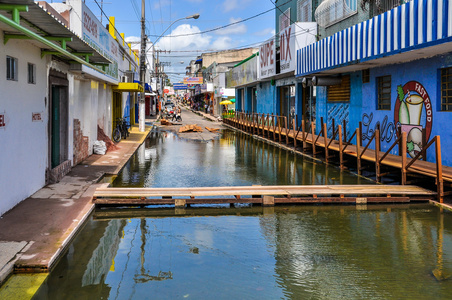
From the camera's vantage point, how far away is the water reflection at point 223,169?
13.1 metres

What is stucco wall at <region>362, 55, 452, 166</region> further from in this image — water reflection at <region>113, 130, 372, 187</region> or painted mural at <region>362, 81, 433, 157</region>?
water reflection at <region>113, 130, 372, 187</region>

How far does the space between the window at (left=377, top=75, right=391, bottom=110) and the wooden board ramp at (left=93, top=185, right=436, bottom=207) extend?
594cm

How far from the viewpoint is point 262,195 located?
10289 millimetres

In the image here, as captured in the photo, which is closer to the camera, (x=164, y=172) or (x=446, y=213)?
(x=446, y=213)

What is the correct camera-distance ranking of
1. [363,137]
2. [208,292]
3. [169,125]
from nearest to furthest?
[208,292]
[363,137]
[169,125]

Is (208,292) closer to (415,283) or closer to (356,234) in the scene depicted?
(415,283)

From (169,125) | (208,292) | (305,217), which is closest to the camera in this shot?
(208,292)

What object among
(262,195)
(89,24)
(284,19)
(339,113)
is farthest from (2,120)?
(284,19)

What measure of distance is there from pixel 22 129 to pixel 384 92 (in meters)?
11.7

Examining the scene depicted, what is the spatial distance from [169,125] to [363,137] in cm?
2681

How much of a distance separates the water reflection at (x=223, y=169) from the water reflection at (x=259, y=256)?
3.35 metres

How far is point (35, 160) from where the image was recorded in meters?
10.4

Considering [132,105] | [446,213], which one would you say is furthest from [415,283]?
[132,105]

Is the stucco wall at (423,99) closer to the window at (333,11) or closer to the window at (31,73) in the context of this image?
the window at (333,11)
